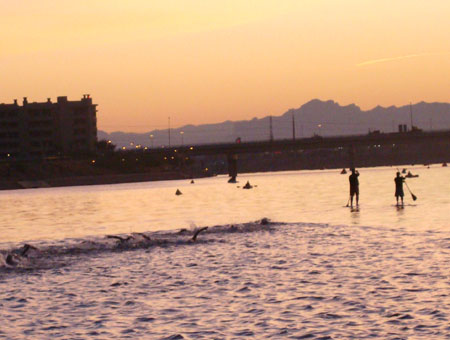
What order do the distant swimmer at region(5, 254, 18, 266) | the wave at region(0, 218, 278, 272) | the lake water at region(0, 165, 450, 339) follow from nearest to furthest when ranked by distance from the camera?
1. the lake water at region(0, 165, 450, 339)
2. the distant swimmer at region(5, 254, 18, 266)
3. the wave at region(0, 218, 278, 272)

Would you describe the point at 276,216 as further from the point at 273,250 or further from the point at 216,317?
the point at 216,317

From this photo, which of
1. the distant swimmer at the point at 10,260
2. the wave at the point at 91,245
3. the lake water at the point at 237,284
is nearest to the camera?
the lake water at the point at 237,284

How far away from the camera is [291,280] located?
2225 cm

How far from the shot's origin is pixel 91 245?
35125 millimetres

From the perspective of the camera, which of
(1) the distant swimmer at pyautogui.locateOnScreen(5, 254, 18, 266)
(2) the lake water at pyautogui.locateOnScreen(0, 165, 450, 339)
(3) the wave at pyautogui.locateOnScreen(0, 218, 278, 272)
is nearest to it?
(2) the lake water at pyautogui.locateOnScreen(0, 165, 450, 339)

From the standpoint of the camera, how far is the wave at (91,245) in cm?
2923

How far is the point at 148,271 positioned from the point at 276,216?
90.7 ft

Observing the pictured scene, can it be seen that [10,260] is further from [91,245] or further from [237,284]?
[237,284]

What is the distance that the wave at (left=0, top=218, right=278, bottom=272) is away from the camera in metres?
29.2

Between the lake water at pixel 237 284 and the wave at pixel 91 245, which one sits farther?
the wave at pixel 91 245

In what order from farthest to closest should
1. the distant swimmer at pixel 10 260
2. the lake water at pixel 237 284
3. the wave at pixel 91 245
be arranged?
the wave at pixel 91 245 → the distant swimmer at pixel 10 260 → the lake water at pixel 237 284

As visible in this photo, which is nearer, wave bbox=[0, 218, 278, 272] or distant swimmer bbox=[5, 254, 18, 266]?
distant swimmer bbox=[5, 254, 18, 266]

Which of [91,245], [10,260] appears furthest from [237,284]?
[91,245]

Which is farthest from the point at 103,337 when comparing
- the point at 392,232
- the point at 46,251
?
the point at 392,232
